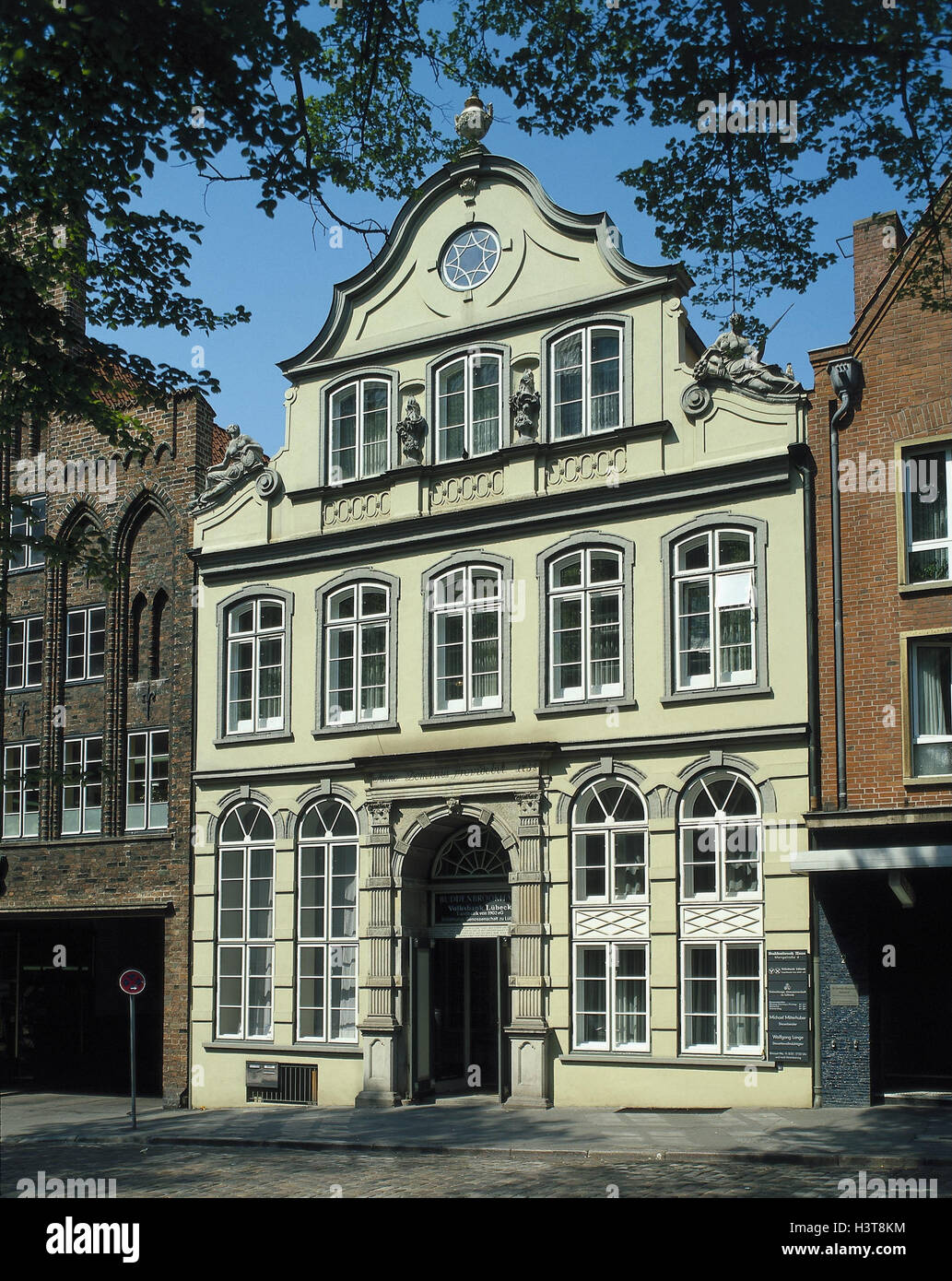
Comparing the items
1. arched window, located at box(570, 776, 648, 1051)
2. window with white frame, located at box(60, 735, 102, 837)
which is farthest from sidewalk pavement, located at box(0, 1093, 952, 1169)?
window with white frame, located at box(60, 735, 102, 837)

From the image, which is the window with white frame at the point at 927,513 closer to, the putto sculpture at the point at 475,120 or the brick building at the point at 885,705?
the brick building at the point at 885,705

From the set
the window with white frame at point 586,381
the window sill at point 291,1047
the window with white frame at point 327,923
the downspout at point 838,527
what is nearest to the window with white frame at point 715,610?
the downspout at point 838,527

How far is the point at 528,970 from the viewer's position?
22.1 m

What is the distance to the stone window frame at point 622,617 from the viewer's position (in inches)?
875

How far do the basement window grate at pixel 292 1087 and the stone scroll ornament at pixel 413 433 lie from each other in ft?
33.5

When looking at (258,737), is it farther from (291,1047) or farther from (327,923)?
(291,1047)

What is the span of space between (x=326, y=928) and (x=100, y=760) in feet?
21.8

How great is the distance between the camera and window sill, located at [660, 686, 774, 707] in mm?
20953

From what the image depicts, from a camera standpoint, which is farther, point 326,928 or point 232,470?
point 232,470

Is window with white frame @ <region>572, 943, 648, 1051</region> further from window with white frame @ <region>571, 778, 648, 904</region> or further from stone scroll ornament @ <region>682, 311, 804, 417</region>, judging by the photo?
stone scroll ornament @ <region>682, 311, 804, 417</region>

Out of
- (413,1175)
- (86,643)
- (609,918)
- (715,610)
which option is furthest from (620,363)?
(413,1175)

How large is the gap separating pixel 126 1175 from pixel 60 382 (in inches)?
357

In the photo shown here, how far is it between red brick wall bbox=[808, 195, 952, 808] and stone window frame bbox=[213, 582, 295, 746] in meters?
9.50

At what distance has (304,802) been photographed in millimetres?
25094
